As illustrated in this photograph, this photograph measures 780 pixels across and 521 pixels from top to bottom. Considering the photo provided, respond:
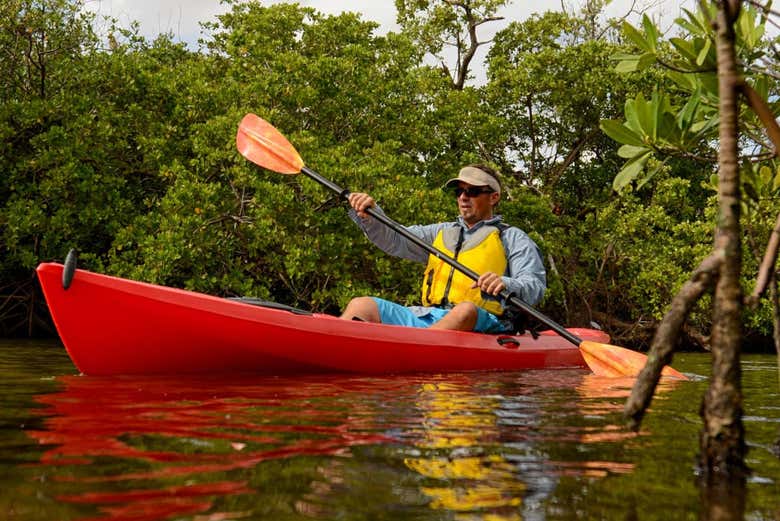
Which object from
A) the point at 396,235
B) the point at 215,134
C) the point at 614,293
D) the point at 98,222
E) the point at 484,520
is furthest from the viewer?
the point at 614,293

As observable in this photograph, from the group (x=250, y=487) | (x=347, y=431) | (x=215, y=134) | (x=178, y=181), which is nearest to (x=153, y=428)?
(x=347, y=431)

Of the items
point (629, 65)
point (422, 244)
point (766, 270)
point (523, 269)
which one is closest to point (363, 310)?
point (422, 244)

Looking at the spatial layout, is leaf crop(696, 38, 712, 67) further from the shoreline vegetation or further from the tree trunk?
the shoreline vegetation

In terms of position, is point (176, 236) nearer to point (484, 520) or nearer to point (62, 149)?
point (62, 149)

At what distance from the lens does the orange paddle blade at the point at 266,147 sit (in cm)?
514

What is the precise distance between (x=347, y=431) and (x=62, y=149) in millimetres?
8534

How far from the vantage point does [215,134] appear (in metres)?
9.25

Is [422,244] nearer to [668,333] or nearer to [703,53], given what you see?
[703,53]

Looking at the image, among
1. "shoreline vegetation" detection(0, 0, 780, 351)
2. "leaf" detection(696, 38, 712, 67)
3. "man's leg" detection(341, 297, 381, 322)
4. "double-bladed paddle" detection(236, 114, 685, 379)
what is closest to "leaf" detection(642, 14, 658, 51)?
"leaf" detection(696, 38, 712, 67)

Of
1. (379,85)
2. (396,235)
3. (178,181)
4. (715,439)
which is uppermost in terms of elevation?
(379,85)

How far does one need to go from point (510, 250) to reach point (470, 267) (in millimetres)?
287

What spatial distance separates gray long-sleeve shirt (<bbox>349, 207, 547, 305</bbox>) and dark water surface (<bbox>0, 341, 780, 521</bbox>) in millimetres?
1380

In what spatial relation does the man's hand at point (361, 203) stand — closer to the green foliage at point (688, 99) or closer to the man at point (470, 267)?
the man at point (470, 267)

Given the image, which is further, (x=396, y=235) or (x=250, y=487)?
(x=396, y=235)
